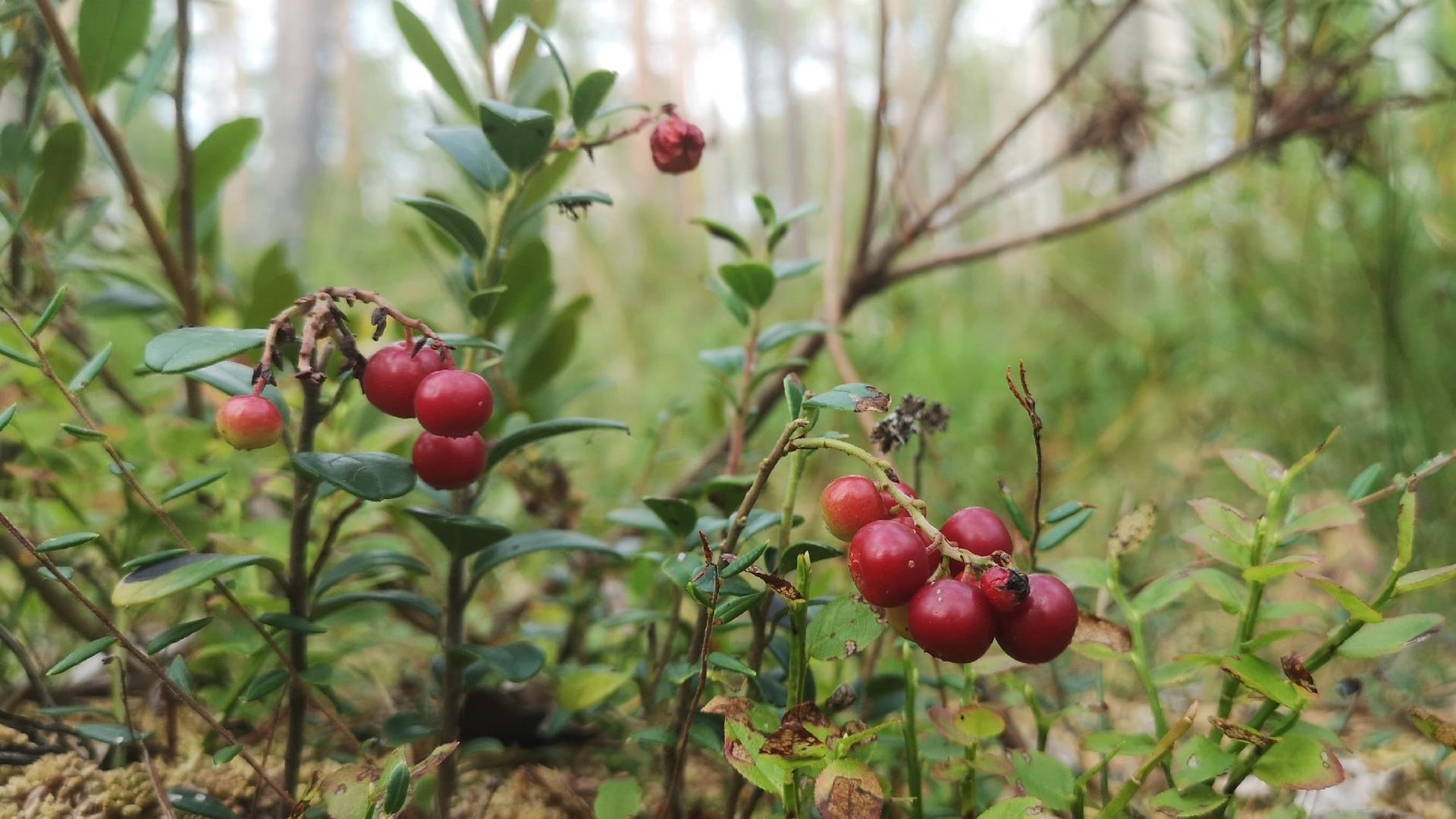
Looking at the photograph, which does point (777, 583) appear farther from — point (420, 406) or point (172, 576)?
point (172, 576)

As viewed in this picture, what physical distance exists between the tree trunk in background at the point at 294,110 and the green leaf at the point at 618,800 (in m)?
4.30

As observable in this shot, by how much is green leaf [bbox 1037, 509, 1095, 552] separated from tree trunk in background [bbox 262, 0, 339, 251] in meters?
4.38

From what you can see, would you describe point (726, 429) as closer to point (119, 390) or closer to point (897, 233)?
point (897, 233)

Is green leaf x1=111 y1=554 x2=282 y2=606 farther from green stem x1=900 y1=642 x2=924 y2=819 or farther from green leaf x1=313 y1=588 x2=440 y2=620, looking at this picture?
green stem x1=900 y1=642 x2=924 y2=819

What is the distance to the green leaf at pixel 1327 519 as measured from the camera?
509 millimetres

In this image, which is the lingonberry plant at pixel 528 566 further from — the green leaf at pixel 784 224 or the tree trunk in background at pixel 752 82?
the tree trunk in background at pixel 752 82

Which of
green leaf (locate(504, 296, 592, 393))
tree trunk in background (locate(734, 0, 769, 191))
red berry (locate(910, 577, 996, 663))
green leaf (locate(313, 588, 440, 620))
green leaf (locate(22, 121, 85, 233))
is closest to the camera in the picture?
red berry (locate(910, 577, 996, 663))

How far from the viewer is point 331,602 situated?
61 centimetres

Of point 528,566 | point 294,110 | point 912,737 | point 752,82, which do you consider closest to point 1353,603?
point 912,737

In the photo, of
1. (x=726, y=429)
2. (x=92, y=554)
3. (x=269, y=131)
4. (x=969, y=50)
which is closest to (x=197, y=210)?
(x=92, y=554)

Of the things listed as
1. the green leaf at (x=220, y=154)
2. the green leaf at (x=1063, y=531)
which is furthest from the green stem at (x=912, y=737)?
the green leaf at (x=220, y=154)

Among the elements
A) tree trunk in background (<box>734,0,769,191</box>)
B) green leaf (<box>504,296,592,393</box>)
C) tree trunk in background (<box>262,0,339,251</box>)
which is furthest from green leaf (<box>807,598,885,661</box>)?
tree trunk in background (<box>734,0,769,191</box>)

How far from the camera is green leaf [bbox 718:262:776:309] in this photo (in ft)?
2.04

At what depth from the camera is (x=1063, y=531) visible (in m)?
0.56
